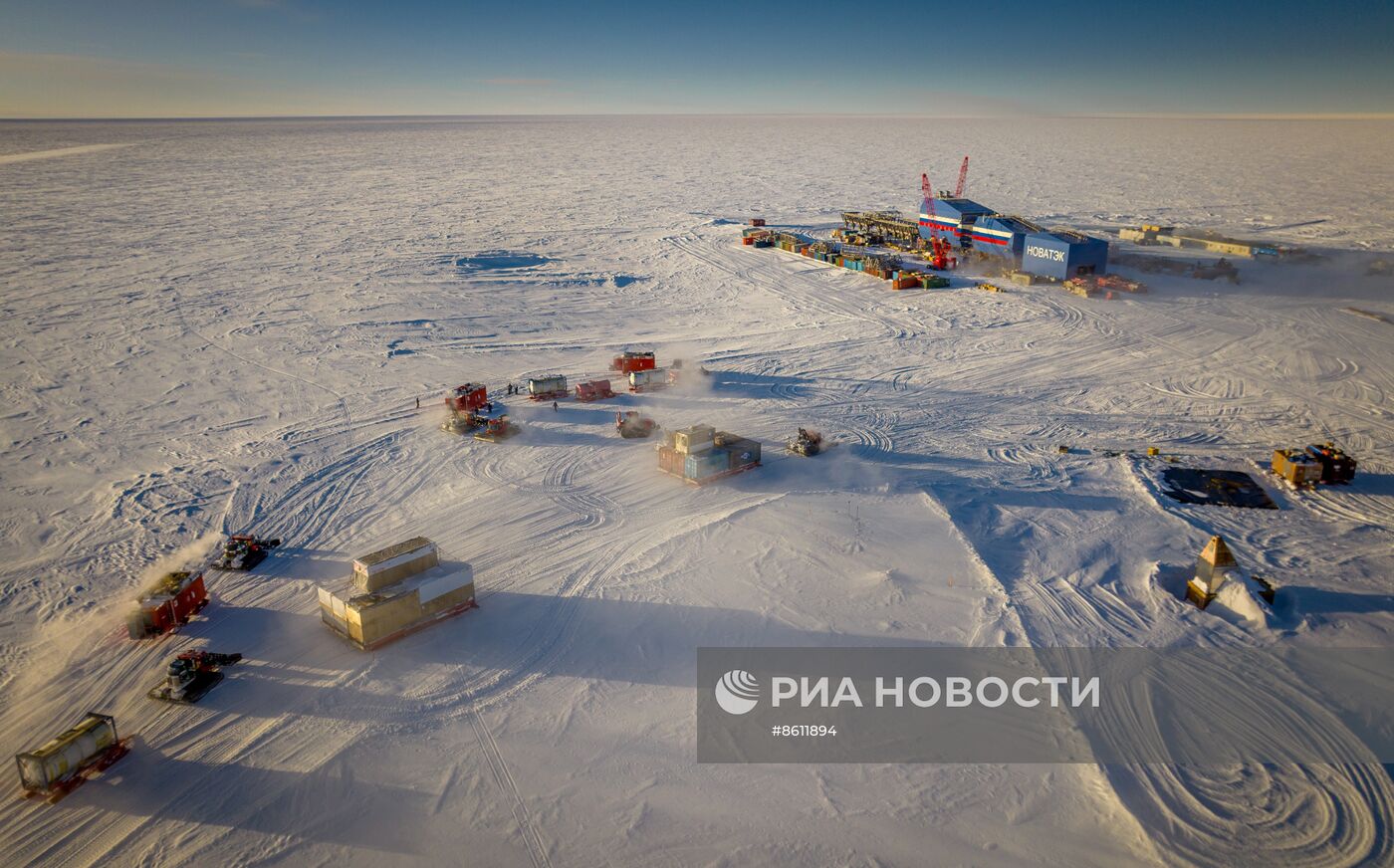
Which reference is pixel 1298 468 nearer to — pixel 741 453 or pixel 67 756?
pixel 741 453

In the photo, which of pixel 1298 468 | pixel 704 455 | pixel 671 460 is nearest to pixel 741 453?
pixel 704 455

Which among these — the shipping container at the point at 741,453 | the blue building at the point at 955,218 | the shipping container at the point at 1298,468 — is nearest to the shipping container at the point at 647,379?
the shipping container at the point at 741,453

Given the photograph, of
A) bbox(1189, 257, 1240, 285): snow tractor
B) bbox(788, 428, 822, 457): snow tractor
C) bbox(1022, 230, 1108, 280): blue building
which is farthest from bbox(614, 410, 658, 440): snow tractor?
bbox(1189, 257, 1240, 285): snow tractor

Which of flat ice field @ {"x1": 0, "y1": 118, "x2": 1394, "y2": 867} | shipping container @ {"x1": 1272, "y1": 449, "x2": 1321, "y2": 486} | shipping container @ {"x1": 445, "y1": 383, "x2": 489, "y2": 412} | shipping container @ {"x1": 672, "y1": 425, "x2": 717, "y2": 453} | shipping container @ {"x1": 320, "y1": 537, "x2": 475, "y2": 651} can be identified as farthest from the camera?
shipping container @ {"x1": 445, "y1": 383, "x2": 489, "y2": 412}

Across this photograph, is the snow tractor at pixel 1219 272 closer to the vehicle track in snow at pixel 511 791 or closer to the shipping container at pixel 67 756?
the vehicle track in snow at pixel 511 791

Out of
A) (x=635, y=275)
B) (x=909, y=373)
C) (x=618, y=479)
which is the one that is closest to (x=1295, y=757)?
(x=618, y=479)

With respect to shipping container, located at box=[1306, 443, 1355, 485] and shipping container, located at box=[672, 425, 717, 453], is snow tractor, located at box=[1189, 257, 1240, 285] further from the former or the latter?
shipping container, located at box=[672, 425, 717, 453]

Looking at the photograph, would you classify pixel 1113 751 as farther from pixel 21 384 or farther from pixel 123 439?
pixel 21 384
